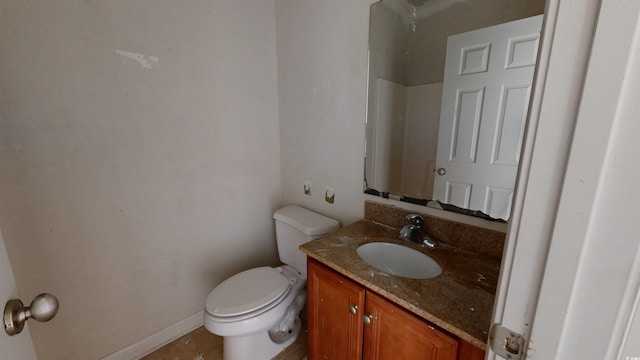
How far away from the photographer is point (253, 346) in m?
1.32

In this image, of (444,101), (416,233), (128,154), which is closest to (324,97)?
(444,101)

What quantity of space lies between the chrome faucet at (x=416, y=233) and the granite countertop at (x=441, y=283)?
1.1 inches

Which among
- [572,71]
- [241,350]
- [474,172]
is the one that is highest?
[572,71]

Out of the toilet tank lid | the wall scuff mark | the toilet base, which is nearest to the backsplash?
the toilet tank lid

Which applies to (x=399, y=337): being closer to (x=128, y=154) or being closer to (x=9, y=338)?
(x=9, y=338)

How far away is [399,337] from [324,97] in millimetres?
1232

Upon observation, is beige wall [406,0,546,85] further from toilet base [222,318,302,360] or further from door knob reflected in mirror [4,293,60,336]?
toilet base [222,318,302,360]

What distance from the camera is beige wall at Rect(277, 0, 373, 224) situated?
1309mm

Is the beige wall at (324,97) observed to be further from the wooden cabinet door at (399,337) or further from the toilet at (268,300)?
the wooden cabinet door at (399,337)

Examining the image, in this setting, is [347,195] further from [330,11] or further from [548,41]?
[548,41]

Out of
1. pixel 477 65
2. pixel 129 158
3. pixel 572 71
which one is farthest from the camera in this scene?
pixel 129 158

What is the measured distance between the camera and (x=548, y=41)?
0.34 m

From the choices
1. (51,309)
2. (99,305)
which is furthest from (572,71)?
(99,305)

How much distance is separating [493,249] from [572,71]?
0.85 meters
